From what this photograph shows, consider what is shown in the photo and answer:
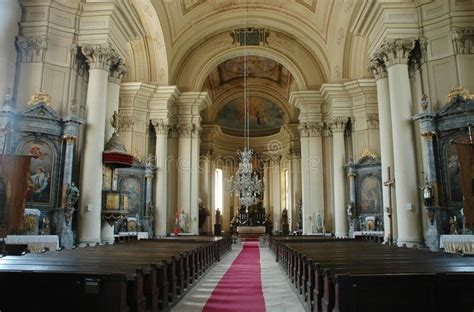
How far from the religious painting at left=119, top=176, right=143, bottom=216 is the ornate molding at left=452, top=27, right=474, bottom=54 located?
11.3 meters

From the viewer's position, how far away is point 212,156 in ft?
82.8

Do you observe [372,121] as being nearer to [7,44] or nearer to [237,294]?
[237,294]

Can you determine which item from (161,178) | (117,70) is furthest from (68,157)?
(161,178)

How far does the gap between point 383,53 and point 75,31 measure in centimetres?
779

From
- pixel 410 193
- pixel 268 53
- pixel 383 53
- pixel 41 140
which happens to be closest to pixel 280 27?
pixel 268 53

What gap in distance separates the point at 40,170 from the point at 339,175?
10953 mm

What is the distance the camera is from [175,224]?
55.2 ft

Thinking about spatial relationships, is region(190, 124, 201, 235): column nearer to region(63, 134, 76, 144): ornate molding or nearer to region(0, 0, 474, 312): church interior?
region(0, 0, 474, 312): church interior

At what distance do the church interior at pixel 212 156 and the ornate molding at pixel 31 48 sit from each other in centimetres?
3

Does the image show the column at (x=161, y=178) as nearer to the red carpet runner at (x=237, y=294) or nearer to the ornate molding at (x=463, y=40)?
the red carpet runner at (x=237, y=294)

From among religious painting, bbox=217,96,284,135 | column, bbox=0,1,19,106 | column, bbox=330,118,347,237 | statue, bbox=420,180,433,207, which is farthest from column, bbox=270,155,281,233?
column, bbox=0,1,19,106

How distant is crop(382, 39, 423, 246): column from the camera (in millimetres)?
9266

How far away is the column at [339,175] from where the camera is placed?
15.6 metres

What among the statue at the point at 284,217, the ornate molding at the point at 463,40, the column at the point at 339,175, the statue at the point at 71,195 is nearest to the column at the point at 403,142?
the ornate molding at the point at 463,40
